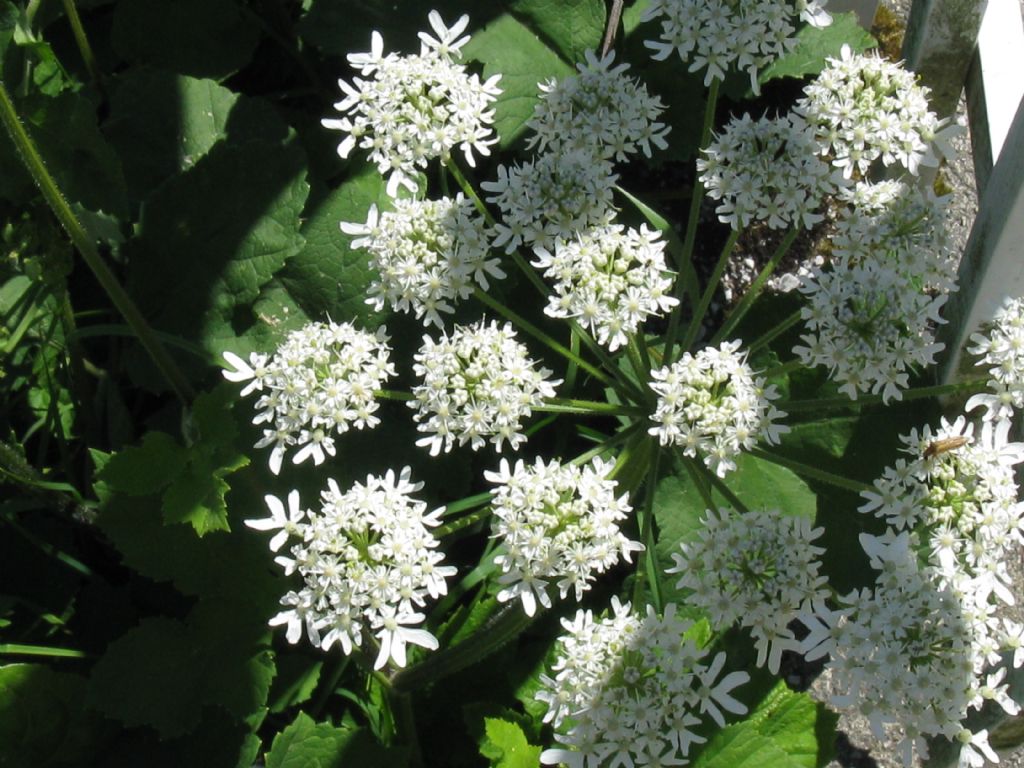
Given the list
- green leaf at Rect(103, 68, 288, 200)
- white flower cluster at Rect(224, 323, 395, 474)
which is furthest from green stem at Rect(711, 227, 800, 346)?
green leaf at Rect(103, 68, 288, 200)

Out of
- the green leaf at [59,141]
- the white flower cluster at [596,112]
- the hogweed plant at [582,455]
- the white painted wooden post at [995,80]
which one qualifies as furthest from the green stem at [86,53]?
the white painted wooden post at [995,80]

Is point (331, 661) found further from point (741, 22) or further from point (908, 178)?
point (908, 178)

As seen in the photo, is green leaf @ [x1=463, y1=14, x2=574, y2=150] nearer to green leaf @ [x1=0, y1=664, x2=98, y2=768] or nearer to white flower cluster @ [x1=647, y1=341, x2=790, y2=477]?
white flower cluster @ [x1=647, y1=341, x2=790, y2=477]

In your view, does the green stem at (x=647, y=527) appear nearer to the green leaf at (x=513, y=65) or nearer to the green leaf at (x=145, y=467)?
the green leaf at (x=145, y=467)

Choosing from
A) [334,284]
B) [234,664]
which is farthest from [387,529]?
[334,284]

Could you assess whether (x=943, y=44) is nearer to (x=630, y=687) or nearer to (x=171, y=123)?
(x=630, y=687)

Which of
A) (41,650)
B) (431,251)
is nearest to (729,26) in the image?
(431,251)

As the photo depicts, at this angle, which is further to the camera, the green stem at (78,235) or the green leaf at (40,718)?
the green leaf at (40,718)
